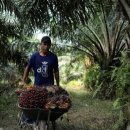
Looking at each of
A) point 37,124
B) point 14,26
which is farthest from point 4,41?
point 37,124

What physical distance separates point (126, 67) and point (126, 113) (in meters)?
0.88

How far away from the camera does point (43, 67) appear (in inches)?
333

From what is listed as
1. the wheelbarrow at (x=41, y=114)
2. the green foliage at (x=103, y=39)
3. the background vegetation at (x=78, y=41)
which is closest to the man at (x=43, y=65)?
the wheelbarrow at (x=41, y=114)

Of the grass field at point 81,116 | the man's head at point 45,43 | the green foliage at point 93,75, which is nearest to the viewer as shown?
the man's head at point 45,43

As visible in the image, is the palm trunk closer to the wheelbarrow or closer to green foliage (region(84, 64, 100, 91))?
the wheelbarrow

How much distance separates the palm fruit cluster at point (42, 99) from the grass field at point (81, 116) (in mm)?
1930

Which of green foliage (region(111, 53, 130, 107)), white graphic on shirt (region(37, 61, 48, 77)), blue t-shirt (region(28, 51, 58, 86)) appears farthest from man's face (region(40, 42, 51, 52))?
green foliage (region(111, 53, 130, 107))

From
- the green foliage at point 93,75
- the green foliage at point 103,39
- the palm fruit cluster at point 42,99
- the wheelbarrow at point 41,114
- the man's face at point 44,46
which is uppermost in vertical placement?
the green foliage at point 103,39

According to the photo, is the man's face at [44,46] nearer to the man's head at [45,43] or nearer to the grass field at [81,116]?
the man's head at [45,43]

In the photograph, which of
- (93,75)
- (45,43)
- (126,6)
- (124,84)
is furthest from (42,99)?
(93,75)

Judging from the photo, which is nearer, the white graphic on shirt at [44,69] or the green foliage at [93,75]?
the white graphic on shirt at [44,69]

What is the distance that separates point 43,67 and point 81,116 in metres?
3.69

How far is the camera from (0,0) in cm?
1311

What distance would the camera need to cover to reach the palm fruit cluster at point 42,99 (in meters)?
7.18
